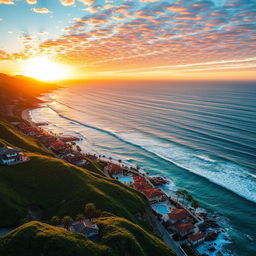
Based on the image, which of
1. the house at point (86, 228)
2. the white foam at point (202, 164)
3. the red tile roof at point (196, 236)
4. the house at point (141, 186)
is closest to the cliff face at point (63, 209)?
the house at point (86, 228)

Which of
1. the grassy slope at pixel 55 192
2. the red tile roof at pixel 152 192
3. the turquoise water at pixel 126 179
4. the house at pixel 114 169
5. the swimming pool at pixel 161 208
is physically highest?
the grassy slope at pixel 55 192

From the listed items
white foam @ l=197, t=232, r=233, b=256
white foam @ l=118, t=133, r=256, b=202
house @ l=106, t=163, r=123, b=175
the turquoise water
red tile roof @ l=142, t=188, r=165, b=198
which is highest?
white foam @ l=118, t=133, r=256, b=202

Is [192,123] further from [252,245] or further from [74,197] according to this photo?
[74,197]

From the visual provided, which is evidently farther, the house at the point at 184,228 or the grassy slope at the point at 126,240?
the house at the point at 184,228

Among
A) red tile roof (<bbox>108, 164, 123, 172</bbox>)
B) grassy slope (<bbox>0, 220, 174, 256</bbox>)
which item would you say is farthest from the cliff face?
red tile roof (<bbox>108, 164, 123, 172</bbox>)

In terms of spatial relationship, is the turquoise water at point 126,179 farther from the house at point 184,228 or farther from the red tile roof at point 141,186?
the house at point 184,228

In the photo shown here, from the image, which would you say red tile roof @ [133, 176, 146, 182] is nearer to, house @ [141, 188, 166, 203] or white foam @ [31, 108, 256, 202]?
house @ [141, 188, 166, 203]

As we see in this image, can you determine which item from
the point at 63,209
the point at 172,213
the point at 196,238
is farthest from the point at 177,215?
the point at 63,209
